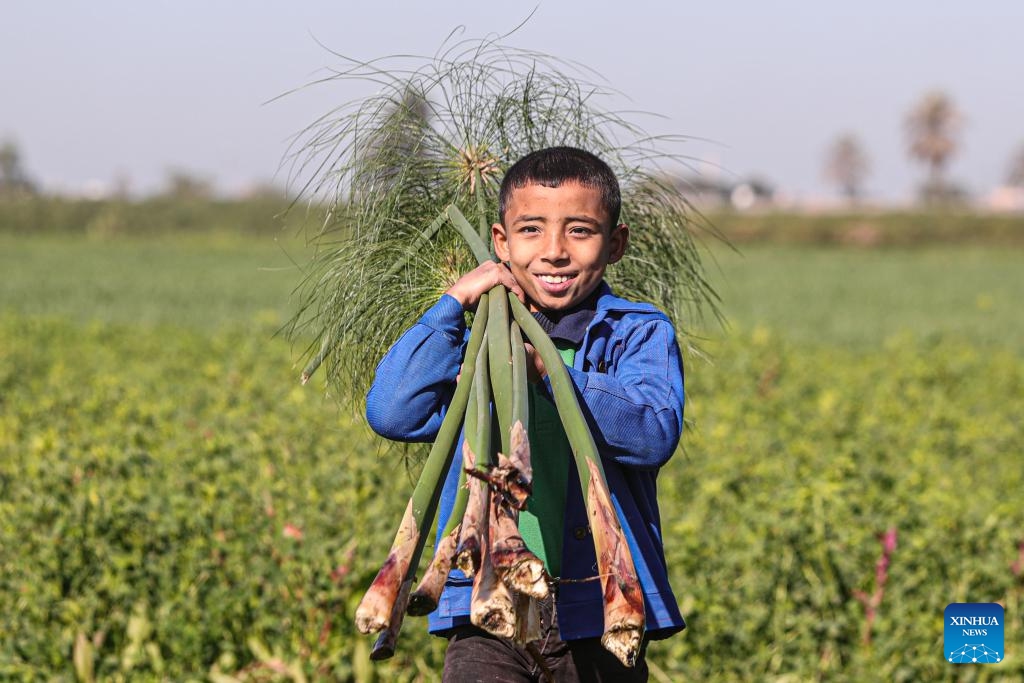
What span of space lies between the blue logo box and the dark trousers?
247cm

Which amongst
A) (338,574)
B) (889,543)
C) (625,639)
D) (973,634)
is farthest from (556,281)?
(973,634)

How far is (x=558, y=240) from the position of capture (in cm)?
220

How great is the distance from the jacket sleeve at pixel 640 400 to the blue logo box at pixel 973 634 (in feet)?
8.55

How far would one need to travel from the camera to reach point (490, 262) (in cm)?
227

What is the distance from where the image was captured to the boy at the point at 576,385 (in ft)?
7.18

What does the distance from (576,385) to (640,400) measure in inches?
4.7

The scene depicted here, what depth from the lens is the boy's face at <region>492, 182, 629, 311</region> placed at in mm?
2211

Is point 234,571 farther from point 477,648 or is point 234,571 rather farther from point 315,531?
point 477,648

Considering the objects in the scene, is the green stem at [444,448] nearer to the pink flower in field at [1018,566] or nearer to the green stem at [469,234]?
the green stem at [469,234]

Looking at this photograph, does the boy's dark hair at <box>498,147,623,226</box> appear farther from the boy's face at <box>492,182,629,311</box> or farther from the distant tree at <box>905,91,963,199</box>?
the distant tree at <box>905,91,963,199</box>

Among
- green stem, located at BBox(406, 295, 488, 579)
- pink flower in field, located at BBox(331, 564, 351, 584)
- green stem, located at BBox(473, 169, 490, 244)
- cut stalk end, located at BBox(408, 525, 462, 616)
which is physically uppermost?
green stem, located at BBox(473, 169, 490, 244)

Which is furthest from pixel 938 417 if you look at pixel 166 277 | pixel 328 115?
pixel 166 277

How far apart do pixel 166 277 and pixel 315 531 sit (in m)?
23.6

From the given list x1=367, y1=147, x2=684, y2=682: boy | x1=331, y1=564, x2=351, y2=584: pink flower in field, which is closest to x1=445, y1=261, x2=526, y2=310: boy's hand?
x1=367, y1=147, x2=684, y2=682: boy
